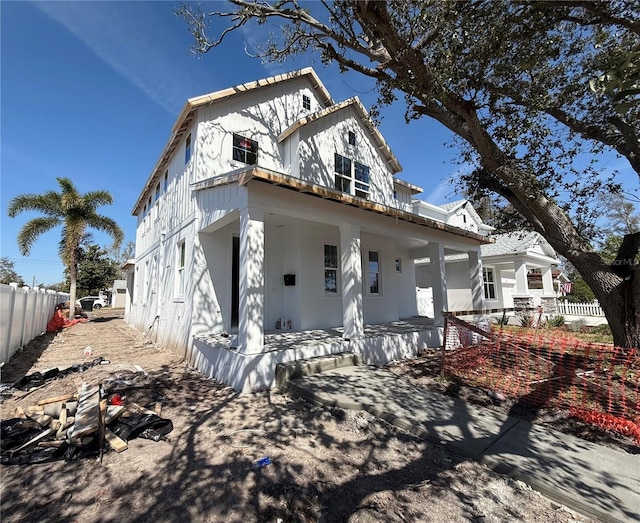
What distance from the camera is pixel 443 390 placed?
534cm

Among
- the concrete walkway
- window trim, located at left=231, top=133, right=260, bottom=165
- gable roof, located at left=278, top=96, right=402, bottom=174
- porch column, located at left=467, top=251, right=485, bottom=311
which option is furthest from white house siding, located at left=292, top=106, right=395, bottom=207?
the concrete walkway

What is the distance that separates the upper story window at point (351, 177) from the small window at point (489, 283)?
34.8 feet

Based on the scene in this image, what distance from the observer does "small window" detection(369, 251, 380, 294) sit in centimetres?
1051

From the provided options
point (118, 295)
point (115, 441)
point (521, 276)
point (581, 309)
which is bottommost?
point (115, 441)

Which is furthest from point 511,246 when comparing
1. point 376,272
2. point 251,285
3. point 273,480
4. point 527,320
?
point 273,480

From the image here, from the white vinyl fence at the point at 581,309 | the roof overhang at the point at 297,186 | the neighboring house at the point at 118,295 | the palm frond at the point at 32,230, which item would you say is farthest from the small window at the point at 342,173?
the neighboring house at the point at 118,295

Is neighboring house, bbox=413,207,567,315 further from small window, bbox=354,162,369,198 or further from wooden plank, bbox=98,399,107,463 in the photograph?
wooden plank, bbox=98,399,107,463

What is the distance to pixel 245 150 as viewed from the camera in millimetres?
8938

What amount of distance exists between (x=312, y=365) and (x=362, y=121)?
9.49 metres

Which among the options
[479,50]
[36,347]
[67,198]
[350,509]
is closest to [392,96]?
[479,50]

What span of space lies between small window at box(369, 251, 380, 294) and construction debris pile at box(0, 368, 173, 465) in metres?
7.50

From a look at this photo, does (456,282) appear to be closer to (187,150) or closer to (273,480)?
(187,150)

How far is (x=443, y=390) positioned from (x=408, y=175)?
10989mm

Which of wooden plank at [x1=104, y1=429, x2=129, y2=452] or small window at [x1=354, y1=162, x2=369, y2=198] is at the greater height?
small window at [x1=354, y1=162, x2=369, y2=198]
